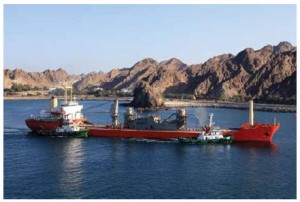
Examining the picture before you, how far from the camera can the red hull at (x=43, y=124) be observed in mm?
43844

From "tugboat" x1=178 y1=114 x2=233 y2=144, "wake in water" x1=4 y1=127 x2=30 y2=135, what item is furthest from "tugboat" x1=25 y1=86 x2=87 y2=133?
"tugboat" x1=178 y1=114 x2=233 y2=144

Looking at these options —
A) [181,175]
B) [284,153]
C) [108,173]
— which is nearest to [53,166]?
[108,173]

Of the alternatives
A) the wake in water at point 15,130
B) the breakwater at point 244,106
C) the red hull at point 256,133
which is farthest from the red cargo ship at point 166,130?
the breakwater at point 244,106

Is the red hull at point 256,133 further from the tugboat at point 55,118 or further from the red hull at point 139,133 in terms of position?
the tugboat at point 55,118

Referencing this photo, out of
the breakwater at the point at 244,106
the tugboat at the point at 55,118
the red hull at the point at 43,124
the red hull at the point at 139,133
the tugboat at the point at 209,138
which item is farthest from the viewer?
the breakwater at the point at 244,106

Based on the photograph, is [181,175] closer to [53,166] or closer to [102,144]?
[53,166]

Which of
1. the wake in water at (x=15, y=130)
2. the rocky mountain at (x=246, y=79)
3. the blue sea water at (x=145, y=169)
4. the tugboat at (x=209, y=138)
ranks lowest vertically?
the blue sea water at (x=145, y=169)

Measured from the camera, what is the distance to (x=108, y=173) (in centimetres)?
2739

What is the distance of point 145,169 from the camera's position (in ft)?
92.8

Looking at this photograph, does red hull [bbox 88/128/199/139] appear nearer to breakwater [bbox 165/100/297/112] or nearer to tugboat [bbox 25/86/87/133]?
tugboat [bbox 25/86/87/133]

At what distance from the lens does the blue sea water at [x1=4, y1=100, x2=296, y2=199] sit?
23656 mm

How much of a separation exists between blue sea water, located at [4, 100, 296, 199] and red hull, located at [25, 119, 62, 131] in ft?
13.5

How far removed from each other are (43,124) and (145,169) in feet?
62.0

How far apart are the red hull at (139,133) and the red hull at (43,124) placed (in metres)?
3.64
